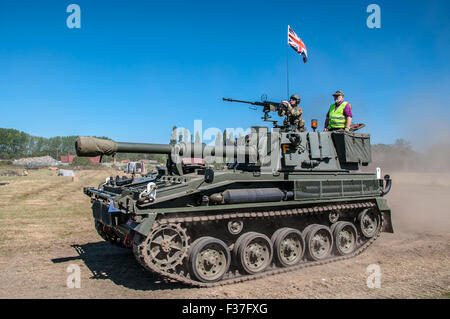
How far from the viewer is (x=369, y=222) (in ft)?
36.0

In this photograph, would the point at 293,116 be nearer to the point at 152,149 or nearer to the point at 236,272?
the point at 152,149

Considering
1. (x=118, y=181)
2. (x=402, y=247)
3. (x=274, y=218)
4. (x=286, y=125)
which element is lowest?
(x=402, y=247)

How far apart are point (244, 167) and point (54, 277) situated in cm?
540

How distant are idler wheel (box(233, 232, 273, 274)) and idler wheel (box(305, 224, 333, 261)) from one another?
1.33 metres

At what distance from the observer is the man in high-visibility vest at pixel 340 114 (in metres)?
10.7

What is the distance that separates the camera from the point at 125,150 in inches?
304

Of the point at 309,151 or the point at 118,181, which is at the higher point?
the point at 309,151

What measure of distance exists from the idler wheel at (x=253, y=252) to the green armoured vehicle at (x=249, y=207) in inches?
0.9

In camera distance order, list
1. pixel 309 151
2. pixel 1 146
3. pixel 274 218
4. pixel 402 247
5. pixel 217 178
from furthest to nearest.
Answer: pixel 1 146 → pixel 402 247 → pixel 309 151 → pixel 274 218 → pixel 217 178

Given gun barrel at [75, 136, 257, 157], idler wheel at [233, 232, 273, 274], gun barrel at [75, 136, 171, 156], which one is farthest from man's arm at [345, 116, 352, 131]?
gun barrel at [75, 136, 171, 156]

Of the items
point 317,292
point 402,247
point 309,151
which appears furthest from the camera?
point 402,247

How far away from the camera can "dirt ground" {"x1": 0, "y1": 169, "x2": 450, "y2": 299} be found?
7.16 m
